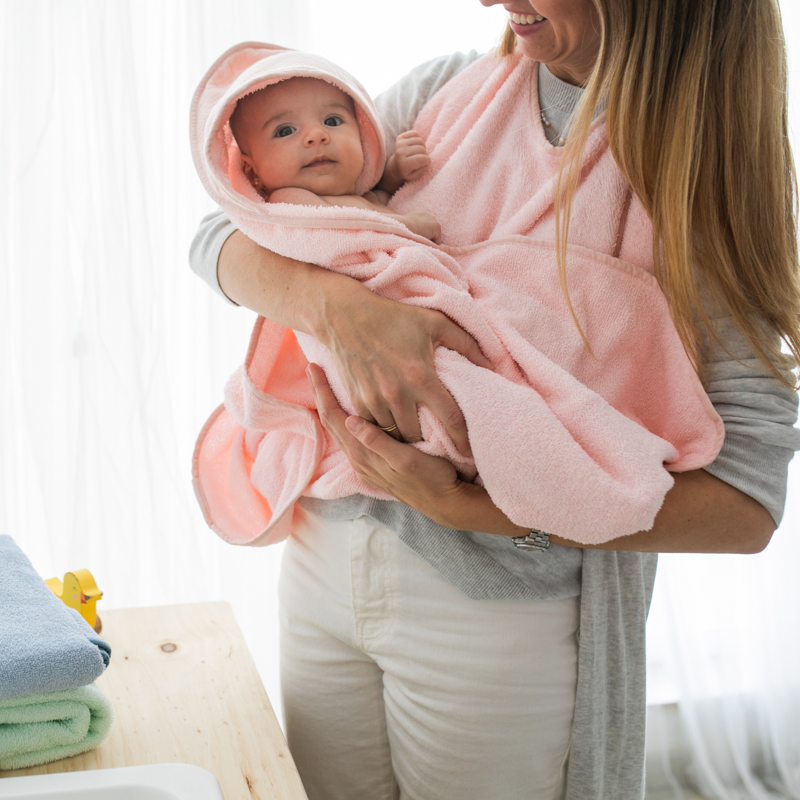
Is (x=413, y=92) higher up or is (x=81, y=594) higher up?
(x=413, y=92)

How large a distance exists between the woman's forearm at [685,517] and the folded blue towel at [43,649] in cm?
38

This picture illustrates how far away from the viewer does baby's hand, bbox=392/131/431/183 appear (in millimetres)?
966

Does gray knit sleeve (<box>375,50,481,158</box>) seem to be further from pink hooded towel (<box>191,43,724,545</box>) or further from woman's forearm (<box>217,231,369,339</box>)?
woman's forearm (<box>217,231,369,339</box>)

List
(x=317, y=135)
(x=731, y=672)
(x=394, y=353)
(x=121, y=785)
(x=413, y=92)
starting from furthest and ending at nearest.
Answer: (x=731, y=672), (x=413, y=92), (x=317, y=135), (x=394, y=353), (x=121, y=785)

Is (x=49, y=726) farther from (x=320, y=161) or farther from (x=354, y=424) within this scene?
(x=320, y=161)

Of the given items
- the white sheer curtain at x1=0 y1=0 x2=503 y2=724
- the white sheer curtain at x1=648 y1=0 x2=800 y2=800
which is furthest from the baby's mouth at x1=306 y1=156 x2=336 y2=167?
the white sheer curtain at x1=648 y1=0 x2=800 y2=800

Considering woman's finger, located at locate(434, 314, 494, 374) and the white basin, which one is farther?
woman's finger, located at locate(434, 314, 494, 374)

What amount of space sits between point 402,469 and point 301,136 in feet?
1.41

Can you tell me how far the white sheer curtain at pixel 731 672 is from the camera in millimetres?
1966

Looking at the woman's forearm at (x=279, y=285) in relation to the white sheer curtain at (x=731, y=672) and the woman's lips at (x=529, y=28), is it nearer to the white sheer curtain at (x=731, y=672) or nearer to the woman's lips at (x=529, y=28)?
the woman's lips at (x=529, y=28)

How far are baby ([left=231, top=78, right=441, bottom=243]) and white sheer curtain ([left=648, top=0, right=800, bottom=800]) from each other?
56.0 inches

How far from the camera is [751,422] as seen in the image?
81 cm

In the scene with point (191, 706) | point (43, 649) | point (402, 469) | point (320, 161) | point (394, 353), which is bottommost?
point (191, 706)

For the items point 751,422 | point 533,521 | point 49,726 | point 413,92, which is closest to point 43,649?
point 49,726
